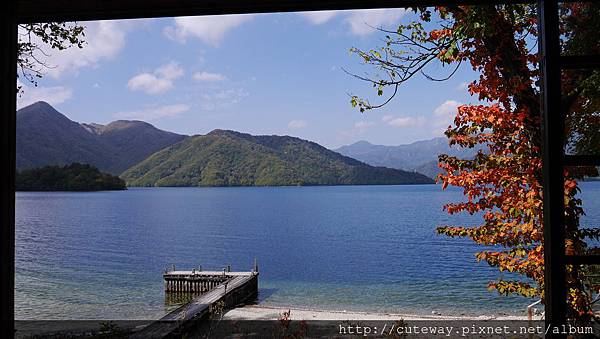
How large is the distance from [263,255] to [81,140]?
177 ft

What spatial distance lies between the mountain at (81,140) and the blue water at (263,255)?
12.3 m

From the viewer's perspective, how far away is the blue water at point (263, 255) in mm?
16125

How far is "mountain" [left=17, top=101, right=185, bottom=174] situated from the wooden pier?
4924cm

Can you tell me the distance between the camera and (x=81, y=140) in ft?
232

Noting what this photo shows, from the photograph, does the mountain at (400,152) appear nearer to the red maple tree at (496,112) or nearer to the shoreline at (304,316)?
the shoreline at (304,316)

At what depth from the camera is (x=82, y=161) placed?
215ft

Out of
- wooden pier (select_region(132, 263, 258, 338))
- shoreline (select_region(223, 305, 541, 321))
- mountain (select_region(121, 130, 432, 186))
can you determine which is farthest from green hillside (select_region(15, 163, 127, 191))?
shoreline (select_region(223, 305, 541, 321))

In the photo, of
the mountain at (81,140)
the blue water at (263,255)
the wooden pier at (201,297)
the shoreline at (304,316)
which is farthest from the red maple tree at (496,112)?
the mountain at (81,140)

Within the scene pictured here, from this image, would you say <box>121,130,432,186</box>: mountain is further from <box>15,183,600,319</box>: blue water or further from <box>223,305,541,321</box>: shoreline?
<box>223,305,541,321</box>: shoreline

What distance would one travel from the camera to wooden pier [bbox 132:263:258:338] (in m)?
6.31

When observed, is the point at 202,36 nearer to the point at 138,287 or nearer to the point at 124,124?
the point at 124,124

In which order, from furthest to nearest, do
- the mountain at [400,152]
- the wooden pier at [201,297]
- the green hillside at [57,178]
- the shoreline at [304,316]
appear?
the mountain at [400,152] → the green hillside at [57,178] → the shoreline at [304,316] → the wooden pier at [201,297]

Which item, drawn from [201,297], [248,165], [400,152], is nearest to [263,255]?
[201,297]

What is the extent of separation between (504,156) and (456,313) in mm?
11902
